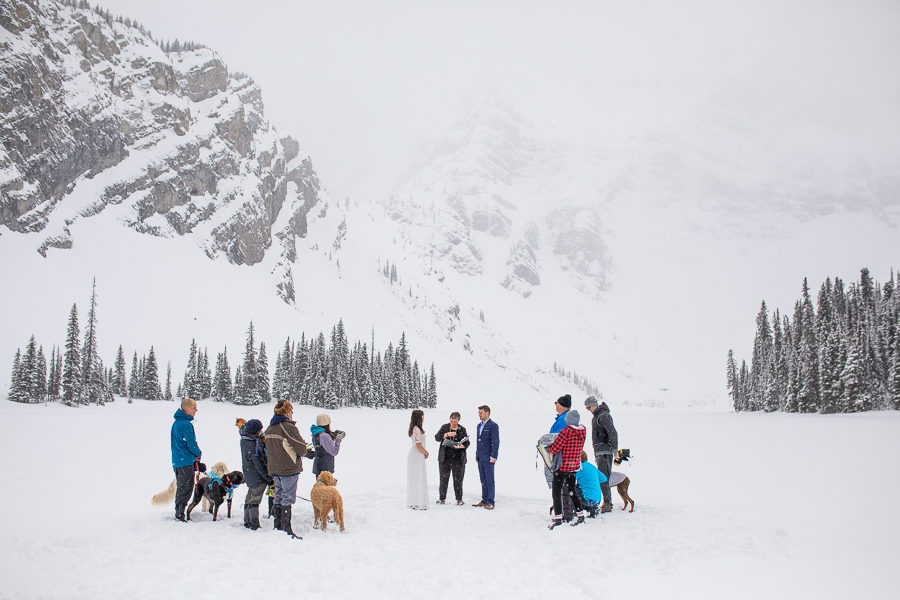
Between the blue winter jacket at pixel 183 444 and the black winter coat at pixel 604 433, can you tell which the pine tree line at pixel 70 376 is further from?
the black winter coat at pixel 604 433

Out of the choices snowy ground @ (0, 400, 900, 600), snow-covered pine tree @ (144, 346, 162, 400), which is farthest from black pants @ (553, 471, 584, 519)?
snow-covered pine tree @ (144, 346, 162, 400)

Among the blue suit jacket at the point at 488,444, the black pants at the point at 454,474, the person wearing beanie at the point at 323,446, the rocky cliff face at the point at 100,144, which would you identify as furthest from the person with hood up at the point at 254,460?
the rocky cliff face at the point at 100,144

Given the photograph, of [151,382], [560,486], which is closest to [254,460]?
[560,486]

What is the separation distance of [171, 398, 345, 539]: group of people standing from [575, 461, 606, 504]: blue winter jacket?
278 inches

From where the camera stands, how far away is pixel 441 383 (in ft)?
501

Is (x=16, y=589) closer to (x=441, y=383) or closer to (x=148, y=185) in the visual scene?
(x=441, y=383)

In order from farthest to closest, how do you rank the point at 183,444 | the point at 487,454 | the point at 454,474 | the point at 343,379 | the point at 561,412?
the point at 343,379, the point at 454,474, the point at 487,454, the point at 561,412, the point at 183,444

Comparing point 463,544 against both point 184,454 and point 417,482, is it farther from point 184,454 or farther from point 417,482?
point 184,454

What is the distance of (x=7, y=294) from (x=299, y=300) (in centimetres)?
8061

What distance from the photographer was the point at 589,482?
13.9m

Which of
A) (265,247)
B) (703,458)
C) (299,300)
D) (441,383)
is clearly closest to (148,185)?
(265,247)

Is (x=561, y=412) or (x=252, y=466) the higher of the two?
(x=561, y=412)

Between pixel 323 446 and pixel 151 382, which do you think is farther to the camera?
pixel 151 382

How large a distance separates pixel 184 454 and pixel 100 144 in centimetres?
19764
